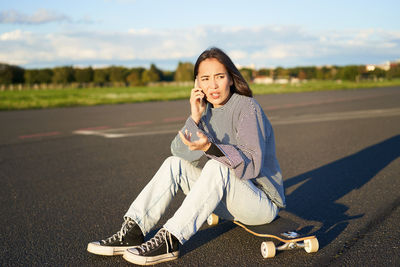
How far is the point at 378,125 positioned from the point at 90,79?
122461 millimetres

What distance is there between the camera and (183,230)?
276 cm

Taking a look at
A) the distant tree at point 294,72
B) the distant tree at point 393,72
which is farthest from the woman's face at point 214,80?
the distant tree at point 294,72

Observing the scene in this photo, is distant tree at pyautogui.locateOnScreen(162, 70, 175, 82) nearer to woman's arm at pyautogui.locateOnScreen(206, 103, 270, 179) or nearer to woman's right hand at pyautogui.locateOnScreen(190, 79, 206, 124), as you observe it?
woman's right hand at pyautogui.locateOnScreen(190, 79, 206, 124)

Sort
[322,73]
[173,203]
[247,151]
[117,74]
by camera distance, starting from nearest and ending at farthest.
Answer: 1. [247,151]
2. [173,203]
3. [117,74]
4. [322,73]

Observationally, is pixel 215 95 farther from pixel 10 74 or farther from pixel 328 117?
pixel 10 74

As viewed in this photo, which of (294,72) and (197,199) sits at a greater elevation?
(294,72)

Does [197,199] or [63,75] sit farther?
[63,75]

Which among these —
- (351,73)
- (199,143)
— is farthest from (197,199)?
(351,73)

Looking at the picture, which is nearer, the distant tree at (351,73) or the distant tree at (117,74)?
the distant tree at (351,73)

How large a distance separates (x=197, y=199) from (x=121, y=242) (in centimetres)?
65

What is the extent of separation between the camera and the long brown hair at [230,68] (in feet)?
10.1

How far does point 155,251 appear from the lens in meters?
2.77

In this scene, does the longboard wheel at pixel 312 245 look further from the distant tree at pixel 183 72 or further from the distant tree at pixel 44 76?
the distant tree at pixel 44 76

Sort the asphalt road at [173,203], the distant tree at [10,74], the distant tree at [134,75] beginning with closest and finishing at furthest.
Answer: the asphalt road at [173,203], the distant tree at [10,74], the distant tree at [134,75]
